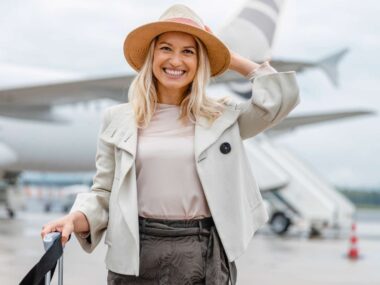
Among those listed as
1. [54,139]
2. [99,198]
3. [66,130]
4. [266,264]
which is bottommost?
[266,264]

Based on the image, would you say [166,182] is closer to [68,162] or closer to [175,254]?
[175,254]

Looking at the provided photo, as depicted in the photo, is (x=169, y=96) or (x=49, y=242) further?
(x=169, y=96)

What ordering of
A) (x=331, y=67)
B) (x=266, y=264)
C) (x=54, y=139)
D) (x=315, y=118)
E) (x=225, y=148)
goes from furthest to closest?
(x=315, y=118)
(x=54, y=139)
(x=331, y=67)
(x=266, y=264)
(x=225, y=148)

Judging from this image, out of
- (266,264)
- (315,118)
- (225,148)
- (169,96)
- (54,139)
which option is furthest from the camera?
(315,118)

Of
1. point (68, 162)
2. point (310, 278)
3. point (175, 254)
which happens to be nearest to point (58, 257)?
point (175, 254)

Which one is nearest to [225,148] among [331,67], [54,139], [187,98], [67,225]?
[187,98]

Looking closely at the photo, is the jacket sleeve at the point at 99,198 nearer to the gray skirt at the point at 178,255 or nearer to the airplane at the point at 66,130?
the gray skirt at the point at 178,255

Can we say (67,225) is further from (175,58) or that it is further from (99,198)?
(175,58)

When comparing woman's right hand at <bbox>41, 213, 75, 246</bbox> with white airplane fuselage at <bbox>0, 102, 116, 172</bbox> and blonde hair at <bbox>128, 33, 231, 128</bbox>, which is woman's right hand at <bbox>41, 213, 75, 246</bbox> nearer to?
blonde hair at <bbox>128, 33, 231, 128</bbox>

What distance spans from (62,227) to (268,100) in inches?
25.8

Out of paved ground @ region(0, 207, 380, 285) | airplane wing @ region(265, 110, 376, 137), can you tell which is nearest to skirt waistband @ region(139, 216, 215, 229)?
paved ground @ region(0, 207, 380, 285)

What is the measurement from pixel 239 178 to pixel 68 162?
14872 mm

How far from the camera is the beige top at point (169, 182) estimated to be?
1961 mm

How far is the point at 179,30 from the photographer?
2.05 meters
